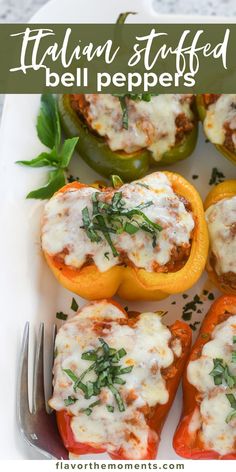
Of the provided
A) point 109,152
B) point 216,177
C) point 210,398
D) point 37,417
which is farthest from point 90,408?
point 216,177

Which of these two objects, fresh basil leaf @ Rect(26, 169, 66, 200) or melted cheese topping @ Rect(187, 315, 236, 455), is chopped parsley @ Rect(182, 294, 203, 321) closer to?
melted cheese topping @ Rect(187, 315, 236, 455)

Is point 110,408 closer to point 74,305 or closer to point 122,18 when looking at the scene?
point 74,305

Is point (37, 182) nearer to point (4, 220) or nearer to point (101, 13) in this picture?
point (4, 220)

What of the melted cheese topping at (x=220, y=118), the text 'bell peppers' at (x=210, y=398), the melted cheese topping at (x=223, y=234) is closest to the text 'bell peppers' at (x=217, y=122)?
the melted cheese topping at (x=220, y=118)

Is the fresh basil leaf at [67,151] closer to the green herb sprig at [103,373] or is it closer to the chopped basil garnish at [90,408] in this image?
the green herb sprig at [103,373]

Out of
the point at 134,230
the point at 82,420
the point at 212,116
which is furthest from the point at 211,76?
the point at 82,420

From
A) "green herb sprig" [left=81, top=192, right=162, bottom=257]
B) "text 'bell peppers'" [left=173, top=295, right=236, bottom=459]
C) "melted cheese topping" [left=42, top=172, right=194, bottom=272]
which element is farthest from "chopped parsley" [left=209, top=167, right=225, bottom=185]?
"text 'bell peppers'" [left=173, top=295, right=236, bottom=459]
